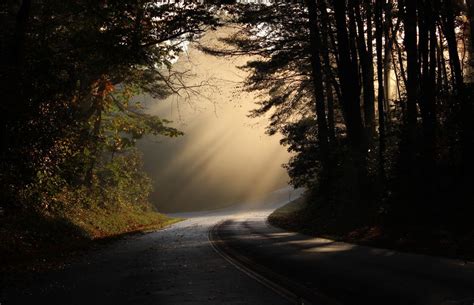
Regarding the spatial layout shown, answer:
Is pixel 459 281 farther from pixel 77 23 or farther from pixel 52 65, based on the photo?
pixel 77 23

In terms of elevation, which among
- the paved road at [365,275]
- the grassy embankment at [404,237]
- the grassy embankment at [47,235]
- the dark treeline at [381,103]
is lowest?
the paved road at [365,275]

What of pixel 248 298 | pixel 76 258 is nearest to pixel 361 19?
pixel 76 258

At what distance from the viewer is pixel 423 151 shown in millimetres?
17562

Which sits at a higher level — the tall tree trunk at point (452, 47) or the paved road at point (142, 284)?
the tall tree trunk at point (452, 47)

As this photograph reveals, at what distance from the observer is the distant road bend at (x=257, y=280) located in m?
8.20

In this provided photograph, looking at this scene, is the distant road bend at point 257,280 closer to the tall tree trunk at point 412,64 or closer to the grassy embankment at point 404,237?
the grassy embankment at point 404,237

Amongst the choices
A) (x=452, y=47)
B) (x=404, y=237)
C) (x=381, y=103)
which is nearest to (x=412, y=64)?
(x=452, y=47)

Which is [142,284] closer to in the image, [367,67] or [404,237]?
[404,237]

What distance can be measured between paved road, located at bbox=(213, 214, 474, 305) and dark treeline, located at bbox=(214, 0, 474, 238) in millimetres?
4010

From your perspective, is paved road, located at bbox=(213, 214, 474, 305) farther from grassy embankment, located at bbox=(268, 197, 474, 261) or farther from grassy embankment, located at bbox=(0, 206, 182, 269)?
grassy embankment, located at bbox=(0, 206, 182, 269)

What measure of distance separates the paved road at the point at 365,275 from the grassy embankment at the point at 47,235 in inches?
224

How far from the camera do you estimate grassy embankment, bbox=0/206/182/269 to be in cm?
1473

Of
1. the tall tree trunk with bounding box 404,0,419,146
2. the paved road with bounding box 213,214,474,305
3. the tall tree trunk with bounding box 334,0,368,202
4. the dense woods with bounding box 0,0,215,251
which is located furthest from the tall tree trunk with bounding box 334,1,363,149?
the paved road with bounding box 213,214,474,305

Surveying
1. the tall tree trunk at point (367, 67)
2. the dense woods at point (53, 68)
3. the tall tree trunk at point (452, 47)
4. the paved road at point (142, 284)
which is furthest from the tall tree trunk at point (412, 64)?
the paved road at point (142, 284)
